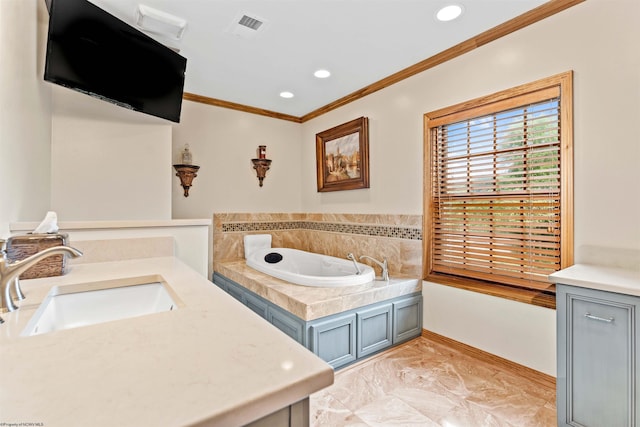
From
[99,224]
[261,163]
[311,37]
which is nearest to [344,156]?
[261,163]

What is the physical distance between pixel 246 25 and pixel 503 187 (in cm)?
221

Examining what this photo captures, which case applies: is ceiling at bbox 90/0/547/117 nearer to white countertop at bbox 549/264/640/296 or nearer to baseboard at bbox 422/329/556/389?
white countertop at bbox 549/264/640/296

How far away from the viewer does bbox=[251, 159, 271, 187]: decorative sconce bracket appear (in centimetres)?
406

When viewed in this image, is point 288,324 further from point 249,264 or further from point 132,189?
point 132,189

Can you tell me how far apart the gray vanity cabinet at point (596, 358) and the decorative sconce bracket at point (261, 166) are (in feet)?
10.9

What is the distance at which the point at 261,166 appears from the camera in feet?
13.4

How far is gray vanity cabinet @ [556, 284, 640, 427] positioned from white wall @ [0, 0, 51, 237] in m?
2.63

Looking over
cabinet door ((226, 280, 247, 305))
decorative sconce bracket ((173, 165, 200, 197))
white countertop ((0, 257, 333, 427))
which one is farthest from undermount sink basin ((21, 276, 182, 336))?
decorative sconce bracket ((173, 165, 200, 197))

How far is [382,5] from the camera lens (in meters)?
2.03

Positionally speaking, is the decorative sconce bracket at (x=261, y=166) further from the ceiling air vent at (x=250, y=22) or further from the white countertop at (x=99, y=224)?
the white countertop at (x=99, y=224)

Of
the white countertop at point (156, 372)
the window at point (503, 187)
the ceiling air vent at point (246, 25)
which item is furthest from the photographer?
the ceiling air vent at point (246, 25)

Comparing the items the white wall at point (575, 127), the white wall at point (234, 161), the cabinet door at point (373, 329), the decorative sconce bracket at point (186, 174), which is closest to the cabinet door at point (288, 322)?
the cabinet door at point (373, 329)

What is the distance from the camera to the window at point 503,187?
2014mm

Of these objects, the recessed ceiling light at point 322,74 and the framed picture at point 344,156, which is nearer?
the recessed ceiling light at point 322,74
